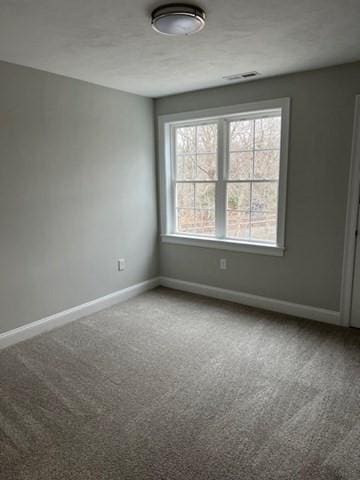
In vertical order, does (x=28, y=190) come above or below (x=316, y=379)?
above

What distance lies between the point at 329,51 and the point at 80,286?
3165 millimetres

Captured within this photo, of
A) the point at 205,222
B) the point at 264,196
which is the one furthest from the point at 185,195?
the point at 264,196

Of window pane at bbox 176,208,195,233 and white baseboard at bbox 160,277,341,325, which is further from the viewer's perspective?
window pane at bbox 176,208,195,233

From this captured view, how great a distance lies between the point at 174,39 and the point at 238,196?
6.36 feet

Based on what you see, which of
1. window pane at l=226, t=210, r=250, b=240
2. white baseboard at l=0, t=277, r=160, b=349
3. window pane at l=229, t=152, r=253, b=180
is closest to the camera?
white baseboard at l=0, t=277, r=160, b=349

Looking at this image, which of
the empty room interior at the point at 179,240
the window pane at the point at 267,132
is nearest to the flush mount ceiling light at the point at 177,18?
the empty room interior at the point at 179,240

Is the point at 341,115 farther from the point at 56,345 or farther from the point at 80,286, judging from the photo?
the point at 56,345

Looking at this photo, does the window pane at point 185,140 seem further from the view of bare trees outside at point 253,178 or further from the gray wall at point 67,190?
the view of bare trees outside at point 253,178

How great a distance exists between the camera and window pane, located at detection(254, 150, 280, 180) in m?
3.61

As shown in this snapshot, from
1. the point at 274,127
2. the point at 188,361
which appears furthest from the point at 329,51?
the point at 188,361

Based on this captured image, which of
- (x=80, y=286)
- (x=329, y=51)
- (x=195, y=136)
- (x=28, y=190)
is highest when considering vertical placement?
(x=329, y=51)

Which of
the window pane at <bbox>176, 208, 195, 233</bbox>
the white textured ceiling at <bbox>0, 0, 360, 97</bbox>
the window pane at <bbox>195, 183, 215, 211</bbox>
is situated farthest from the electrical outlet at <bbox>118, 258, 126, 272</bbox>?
the white textured ceiling at <bbox>0, 0, 360, 97</bbox>

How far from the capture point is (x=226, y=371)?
2.62 m

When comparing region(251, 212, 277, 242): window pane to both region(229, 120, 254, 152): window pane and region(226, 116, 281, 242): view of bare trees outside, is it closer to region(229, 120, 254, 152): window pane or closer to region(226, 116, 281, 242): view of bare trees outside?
region(226, 116, 281, 242): view of bare trees outside
